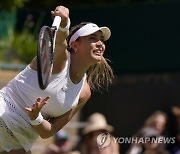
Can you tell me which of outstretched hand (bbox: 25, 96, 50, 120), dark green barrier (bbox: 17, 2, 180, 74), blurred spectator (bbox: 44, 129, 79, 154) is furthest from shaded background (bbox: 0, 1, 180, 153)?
outstretched hand (bbox: 25, 96, 50, 120)

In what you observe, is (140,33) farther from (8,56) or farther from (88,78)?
(88,78)

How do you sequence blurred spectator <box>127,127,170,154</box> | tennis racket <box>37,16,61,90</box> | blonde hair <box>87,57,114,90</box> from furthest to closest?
1. blurred spectator <box>127,127,170,154</box>
2. blonde hair <box>87,57,114,90</box>
3. tennis racket <box>37,16,61,90</box>

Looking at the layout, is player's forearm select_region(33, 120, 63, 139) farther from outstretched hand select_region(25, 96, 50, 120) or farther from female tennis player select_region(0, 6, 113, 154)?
outstretched hand select_region(25, 96, 50, 120)

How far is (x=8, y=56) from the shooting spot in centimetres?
1165

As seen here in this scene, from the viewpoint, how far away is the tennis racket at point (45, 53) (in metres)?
5.70

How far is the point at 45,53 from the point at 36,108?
0.37m

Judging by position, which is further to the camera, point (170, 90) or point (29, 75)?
point (170, 90)

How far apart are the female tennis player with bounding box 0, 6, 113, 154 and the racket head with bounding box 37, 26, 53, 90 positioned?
255 millimetres

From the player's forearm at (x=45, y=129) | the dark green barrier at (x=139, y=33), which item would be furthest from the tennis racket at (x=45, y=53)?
the dark green barrier at (x=139, y=33)

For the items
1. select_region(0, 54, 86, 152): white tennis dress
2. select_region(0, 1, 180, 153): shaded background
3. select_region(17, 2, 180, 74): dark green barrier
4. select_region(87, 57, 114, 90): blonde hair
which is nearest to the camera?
select_region(0, 54, 86, 152): white tennis dress

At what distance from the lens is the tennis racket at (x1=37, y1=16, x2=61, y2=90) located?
570cm

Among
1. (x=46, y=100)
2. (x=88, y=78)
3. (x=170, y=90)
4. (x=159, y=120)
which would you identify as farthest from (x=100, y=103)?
(x=46, y=100)

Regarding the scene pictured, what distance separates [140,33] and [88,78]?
582 cm

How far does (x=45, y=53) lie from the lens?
582cm
